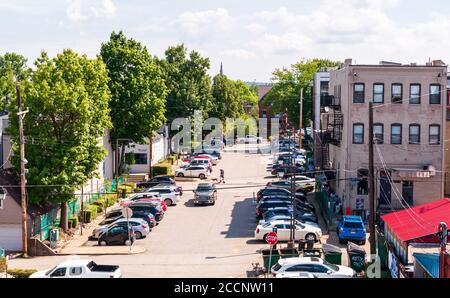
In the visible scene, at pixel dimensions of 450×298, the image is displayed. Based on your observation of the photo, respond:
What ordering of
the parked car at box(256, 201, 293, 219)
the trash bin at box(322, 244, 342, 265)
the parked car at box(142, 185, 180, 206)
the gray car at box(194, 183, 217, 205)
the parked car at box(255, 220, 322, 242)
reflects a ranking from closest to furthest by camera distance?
the trash bin at box(322, 244, 342, 265) → the parked car at box(255, 220, 322, 242) → the parked car at box(256, 201, 293, 219) → the gray car at box(194, 183, 217, 205) → the parked car at box(142, 185, 180, 206)

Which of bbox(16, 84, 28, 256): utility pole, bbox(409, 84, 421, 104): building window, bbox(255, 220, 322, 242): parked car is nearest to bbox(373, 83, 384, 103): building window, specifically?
bbox(409, 84, 421, 104): building window

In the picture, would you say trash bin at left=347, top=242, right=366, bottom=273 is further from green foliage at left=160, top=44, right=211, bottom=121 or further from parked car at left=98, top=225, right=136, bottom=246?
green foliage at left=160, top=44, right=211, bottom=121

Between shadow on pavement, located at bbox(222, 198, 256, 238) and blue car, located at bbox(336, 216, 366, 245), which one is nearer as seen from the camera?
blue car, located at bbox(336, 216, 366, 245)

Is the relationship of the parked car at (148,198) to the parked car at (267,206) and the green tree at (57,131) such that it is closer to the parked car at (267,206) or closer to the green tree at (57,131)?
the parked car at (267,206)

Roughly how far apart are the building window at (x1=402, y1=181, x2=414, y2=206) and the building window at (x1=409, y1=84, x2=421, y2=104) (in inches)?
230

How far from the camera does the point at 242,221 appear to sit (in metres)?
42.7

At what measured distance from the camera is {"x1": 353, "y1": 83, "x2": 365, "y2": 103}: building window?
4441cm

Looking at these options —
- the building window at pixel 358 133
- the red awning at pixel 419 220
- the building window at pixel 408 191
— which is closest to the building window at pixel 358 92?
the building window at pixel 358 133

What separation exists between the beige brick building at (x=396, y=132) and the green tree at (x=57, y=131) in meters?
18.5

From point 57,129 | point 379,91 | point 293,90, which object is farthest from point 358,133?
point 293,90

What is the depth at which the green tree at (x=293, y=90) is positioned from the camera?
329ft

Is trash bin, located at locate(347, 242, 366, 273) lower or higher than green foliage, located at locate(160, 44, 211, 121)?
lower

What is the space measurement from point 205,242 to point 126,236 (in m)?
4.60

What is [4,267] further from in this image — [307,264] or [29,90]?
[307,264]
